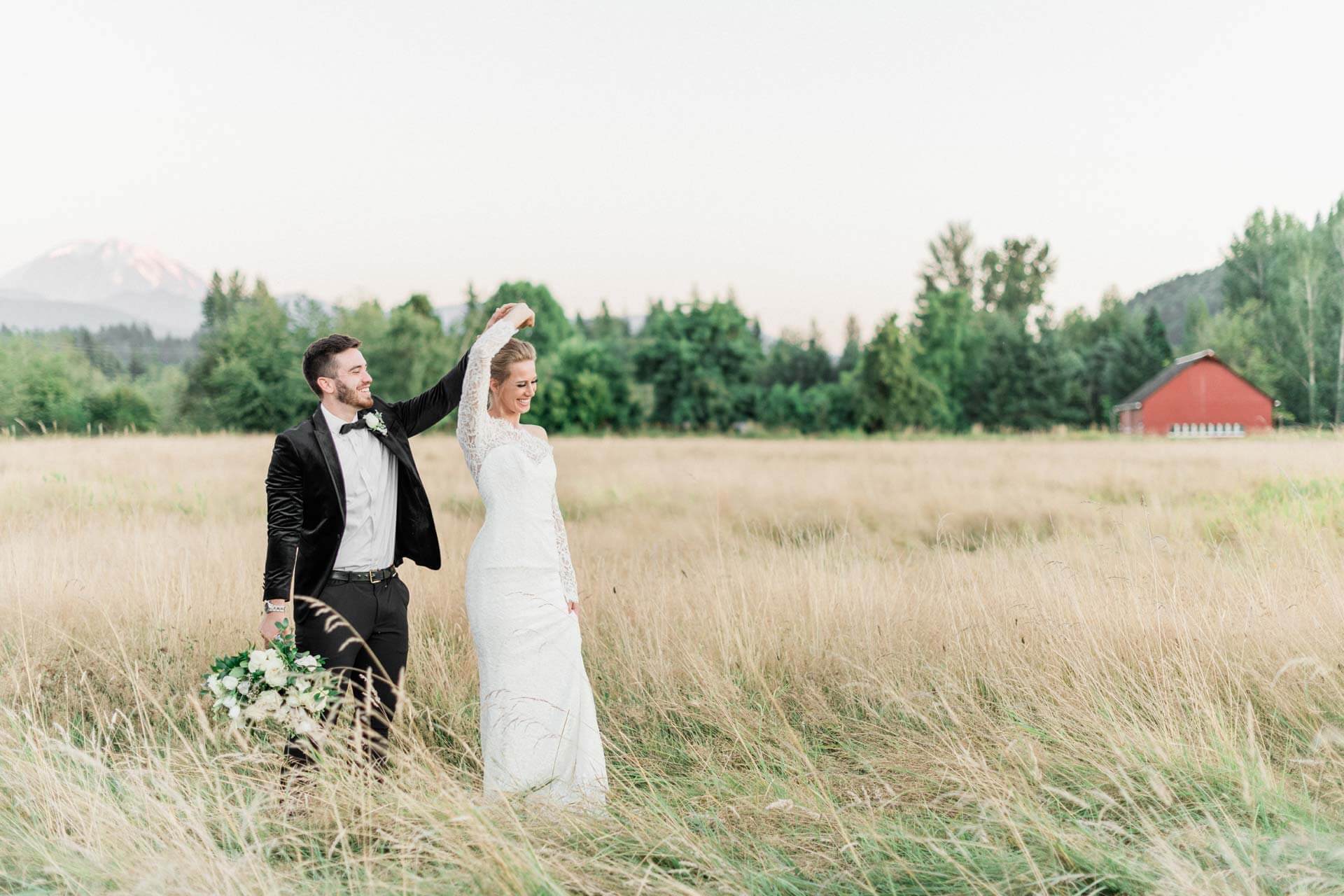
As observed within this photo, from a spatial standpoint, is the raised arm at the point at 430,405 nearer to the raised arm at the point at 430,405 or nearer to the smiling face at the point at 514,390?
the raised arm at the point at 430,405

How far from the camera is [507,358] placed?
12.6 feet

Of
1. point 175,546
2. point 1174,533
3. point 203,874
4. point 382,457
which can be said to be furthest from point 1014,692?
point 175,546

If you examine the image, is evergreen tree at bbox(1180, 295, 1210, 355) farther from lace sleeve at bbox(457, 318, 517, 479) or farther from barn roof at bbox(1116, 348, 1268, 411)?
lace sleeve at bbox(457, 318, 517, 479)

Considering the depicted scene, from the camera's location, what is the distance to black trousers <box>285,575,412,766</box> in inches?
153

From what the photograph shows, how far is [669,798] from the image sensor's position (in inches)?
147

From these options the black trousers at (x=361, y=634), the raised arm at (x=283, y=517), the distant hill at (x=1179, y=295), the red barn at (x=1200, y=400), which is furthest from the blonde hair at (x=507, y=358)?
the distant hill at (x=1179, y=295)

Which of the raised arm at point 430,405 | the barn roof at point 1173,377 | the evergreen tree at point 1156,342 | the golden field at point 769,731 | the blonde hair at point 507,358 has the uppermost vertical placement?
the evergreen tree at point 1156,342

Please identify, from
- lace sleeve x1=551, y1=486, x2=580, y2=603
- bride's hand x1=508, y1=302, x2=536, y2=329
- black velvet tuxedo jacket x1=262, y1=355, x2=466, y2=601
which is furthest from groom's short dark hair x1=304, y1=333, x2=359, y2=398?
lace sleeve x1=551, y1=486, x2=580, y2=603

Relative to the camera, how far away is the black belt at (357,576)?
3.93 metres

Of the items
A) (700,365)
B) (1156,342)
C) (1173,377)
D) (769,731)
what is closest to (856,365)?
(700,365)

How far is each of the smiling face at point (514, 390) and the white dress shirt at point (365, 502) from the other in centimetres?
59

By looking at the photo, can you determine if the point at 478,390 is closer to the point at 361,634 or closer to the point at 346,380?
the point at 346,380

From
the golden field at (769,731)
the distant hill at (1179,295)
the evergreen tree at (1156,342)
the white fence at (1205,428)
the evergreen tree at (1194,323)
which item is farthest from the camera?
the distant hill at (1179,295)

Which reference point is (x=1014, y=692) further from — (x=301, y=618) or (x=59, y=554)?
(x=59, y=554)
